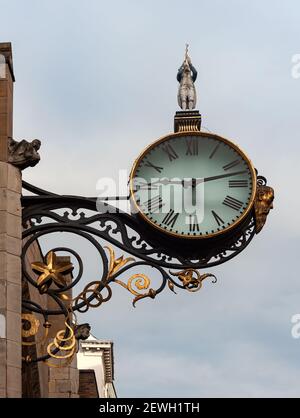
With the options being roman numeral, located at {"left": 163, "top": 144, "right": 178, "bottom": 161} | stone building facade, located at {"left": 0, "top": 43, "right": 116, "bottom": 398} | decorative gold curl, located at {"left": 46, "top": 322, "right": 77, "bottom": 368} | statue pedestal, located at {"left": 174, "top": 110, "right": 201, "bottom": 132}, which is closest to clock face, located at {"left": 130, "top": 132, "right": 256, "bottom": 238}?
roman numeral, located at {"left": 163, "top": 144, "right": 178, "bottom": 161}

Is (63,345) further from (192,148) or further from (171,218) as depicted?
(192,148)

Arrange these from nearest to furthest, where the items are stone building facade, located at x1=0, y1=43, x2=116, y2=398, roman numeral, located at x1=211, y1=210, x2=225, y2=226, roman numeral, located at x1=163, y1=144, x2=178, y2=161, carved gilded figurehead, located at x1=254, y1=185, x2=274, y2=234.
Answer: stone building facade, located at x1=0, y1=43, x2=116, y2=398, roman numeral, located at x1=211, y1=210, x2=225, y2=226, carved gilded figurehead, located at x1=254, y1=185, x2=274, y2=234, roman numeral, located at x1=163, y1=144, x2=178, y2=161

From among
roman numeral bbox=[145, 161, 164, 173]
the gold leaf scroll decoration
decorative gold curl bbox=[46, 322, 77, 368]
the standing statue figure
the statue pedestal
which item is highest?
the standing statue figure

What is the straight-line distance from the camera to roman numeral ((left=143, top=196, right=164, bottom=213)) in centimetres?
2147

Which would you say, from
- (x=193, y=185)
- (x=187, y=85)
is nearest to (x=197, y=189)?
(x=193, y=185)

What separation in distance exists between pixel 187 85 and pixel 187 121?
27.7 inches

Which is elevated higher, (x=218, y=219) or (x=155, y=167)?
(x=155, y=167)

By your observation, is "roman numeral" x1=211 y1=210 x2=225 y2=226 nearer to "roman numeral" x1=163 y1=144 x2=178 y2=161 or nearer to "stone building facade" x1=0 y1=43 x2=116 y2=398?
"roman numeral" x1=163 y1=144 x2=178 y2=161

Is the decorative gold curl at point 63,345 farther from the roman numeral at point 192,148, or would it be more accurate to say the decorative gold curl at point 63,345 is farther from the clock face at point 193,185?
the roman numeral at point 192,148

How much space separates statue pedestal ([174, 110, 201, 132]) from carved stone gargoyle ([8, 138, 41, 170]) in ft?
6.04

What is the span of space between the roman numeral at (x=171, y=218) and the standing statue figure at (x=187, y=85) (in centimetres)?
153

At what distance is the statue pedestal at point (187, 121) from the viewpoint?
2177 centimetres

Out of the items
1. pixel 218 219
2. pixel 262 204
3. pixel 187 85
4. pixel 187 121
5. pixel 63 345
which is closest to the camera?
pixel 63 345

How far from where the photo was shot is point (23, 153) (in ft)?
70.8
